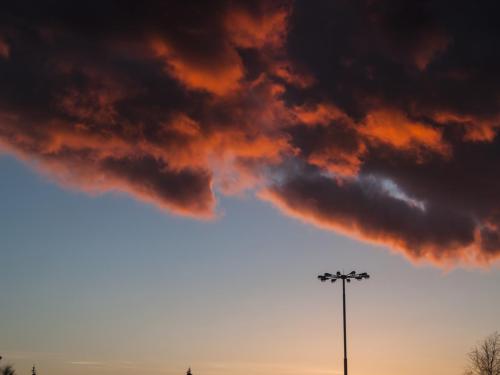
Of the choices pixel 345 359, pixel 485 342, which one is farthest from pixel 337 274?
pixel 485 342

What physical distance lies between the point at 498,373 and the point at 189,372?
139ft

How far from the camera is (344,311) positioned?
119 ft

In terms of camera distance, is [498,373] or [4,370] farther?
[498,373]

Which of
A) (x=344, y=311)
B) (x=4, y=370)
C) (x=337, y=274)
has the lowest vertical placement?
(x=4, y=370)

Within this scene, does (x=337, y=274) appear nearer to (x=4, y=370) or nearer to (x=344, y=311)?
(x=344, y=311)

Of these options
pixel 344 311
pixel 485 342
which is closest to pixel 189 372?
pixel 485 342

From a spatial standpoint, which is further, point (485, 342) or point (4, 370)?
point (485, 342)

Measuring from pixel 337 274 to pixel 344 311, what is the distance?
2627mm

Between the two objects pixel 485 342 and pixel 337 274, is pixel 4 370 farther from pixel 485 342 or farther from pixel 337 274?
pixel 485 342

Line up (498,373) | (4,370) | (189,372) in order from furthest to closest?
(189,372), (498,373), (4,370)

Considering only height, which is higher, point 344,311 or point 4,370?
point 344,311

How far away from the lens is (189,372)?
247 feet

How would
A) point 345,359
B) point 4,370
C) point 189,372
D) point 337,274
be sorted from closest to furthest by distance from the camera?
point 345,359 < point 337,274 < point 4,370 < point 189,372

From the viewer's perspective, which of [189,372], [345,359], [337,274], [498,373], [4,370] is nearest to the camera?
[345,359]
